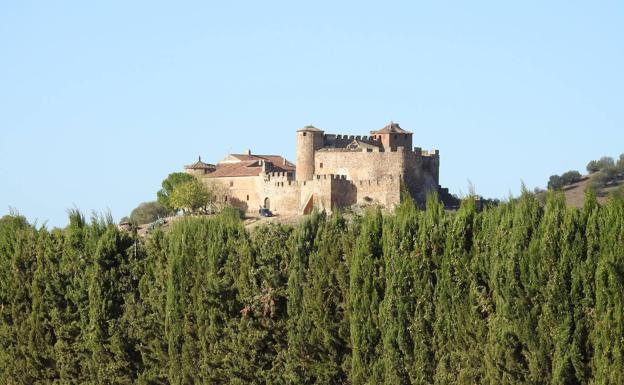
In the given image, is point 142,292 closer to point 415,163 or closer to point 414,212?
point 414,212

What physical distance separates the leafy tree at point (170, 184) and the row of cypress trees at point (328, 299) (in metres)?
61.6

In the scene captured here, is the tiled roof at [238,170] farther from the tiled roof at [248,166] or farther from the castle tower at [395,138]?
the castle tower at [395,138]

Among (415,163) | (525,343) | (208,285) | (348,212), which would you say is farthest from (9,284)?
(415,163)

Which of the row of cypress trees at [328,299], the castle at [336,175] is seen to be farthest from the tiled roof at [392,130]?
the row of cypress trees at [328,299]

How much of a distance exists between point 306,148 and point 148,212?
50.9 feet

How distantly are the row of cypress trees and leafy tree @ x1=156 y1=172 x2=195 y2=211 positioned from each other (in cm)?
6162

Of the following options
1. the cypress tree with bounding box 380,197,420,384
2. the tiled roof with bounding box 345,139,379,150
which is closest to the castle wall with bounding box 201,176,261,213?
the tiled roof with bounding box 345,139,379,150

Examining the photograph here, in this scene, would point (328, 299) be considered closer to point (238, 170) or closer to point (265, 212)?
point (265, 212)

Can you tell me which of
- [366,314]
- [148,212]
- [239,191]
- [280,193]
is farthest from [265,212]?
[366,314]

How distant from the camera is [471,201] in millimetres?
20609

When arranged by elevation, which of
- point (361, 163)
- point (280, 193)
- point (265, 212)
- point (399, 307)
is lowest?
point (399, 307)

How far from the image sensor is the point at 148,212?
9531 centimetres

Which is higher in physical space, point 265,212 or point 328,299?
point 265,212

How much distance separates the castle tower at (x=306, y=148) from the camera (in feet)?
283
